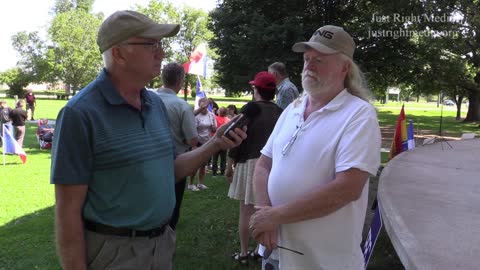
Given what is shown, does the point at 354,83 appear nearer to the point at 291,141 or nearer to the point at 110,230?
the point at 291,141

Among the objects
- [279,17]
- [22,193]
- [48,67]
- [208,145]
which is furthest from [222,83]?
[48,67]

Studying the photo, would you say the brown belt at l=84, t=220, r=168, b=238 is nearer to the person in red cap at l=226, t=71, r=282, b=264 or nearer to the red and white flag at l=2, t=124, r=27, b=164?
the person in red cap at l=226, t=71, r=282, b=264

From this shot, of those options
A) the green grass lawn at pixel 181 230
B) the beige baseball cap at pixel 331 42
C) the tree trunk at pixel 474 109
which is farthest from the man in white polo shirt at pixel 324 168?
the tree trunk at pixel 474 109

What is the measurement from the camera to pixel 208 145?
2.36 m

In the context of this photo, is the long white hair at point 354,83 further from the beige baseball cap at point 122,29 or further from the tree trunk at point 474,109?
the tree trunk at point 474,109

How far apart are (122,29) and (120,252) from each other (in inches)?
41.1

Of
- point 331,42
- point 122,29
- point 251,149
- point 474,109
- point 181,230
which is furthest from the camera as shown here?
point 474,109

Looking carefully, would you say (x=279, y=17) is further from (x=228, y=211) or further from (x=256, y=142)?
(x=256, y=142)

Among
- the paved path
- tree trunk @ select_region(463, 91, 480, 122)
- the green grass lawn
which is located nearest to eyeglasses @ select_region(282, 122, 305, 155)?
the paved path

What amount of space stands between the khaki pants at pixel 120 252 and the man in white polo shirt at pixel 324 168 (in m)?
0.55

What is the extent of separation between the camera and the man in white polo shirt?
194 centimetres

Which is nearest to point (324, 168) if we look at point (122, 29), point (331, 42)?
point (331, 42)

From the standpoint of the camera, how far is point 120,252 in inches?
74.4

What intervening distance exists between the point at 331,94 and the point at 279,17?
1278cm
